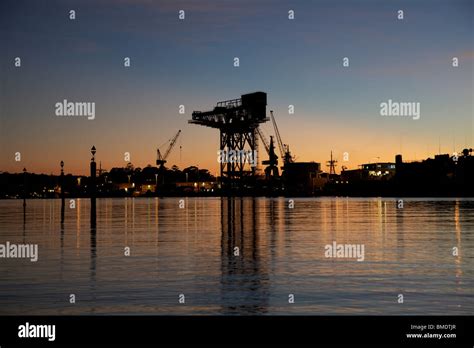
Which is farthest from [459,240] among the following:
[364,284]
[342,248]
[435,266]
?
[364,284]

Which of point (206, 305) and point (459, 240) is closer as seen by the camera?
point (206, 305)

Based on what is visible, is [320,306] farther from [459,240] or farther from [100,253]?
[459,240]

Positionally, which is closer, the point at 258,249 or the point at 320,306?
the point at 320,306

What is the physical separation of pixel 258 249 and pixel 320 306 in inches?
535

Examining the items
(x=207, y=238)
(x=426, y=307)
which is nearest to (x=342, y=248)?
(x=207, y=238)

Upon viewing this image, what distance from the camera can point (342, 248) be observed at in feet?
92.8
